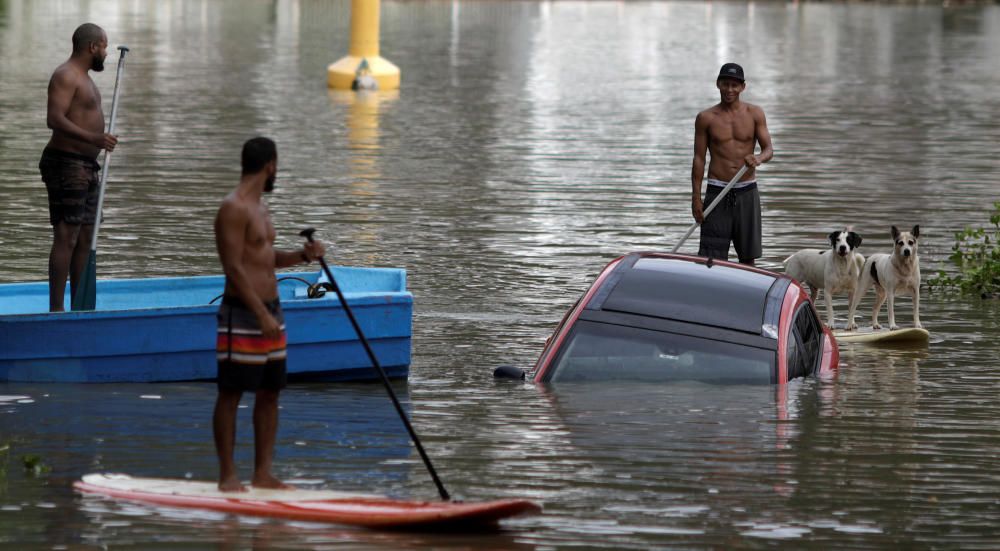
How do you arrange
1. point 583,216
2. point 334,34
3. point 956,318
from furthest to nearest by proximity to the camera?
1. point 334,34
2. point 583,216
3. point 956,318

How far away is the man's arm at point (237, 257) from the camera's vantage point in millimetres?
8414

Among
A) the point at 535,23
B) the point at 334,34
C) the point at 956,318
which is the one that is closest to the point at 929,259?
the point at 956,318

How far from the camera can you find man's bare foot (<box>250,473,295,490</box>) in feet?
29.0

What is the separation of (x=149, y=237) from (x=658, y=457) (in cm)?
1007

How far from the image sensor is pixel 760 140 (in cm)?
1377

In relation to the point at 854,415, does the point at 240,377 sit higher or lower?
higher

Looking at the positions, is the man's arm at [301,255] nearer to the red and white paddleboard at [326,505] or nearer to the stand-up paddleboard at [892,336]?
the red and white paddleboard at [326,505]

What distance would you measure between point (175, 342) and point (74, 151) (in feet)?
5.15

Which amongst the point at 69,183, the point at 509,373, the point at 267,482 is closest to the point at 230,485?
the point at 267,482

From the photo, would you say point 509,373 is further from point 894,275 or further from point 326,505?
point 894,275

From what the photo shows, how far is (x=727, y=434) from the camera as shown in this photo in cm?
1084

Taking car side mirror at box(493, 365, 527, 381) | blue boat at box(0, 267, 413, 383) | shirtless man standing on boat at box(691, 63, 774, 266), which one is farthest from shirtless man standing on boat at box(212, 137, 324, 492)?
shirtless man standing on boat at box(691, 63, 774, 266)

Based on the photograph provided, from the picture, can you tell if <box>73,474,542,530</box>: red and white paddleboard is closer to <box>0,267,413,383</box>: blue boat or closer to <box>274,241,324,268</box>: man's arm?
<box>274,241,324,268</box>: man's arm

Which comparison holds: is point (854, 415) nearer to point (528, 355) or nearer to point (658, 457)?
point (658, 457)
